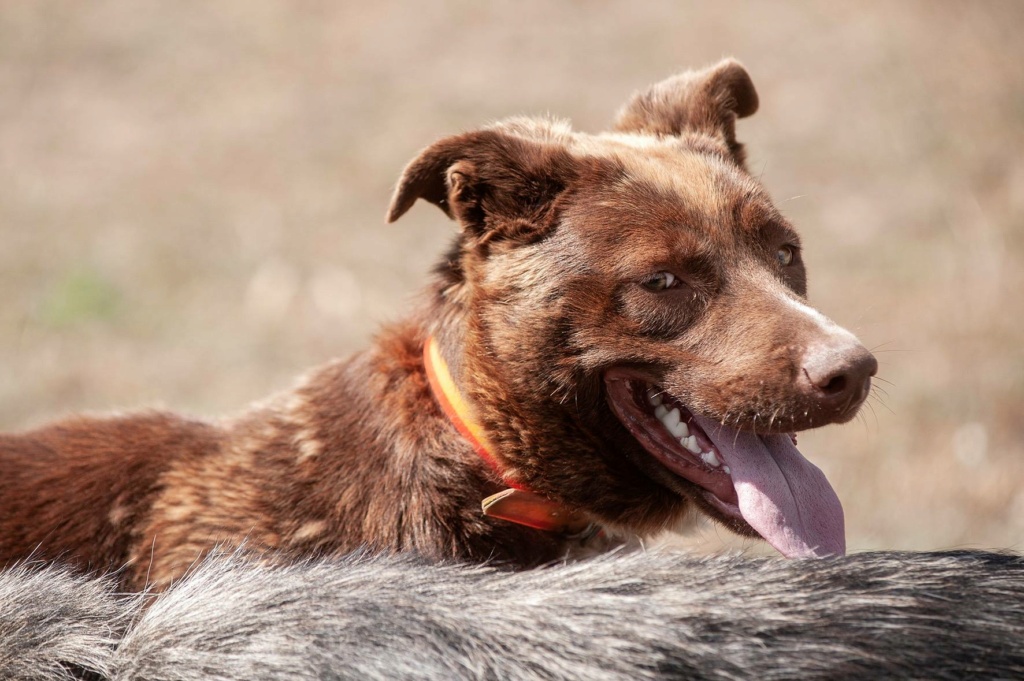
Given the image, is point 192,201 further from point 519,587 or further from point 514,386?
point 519,587

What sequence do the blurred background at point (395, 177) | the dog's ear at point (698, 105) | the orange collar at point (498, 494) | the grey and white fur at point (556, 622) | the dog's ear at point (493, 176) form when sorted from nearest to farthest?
the grey and white fur at point (556, 622), the orange collar at point (498, 494), the dog's ear at point (493, 176), the dog's ear at point (698, 105), the blurred background at point (395, 177)

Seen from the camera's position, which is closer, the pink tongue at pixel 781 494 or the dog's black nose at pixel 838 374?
the dog's black nose at pixel 838 374

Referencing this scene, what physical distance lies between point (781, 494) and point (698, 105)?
5.11 ft

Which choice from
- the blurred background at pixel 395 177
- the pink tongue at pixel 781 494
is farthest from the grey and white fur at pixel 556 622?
the blurred background at pixel 395 177

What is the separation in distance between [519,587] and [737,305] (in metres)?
1.24

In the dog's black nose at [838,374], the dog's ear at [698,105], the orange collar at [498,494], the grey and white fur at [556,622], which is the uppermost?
the dog's ear at [698,105]

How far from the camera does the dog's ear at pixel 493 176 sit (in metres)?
3.49

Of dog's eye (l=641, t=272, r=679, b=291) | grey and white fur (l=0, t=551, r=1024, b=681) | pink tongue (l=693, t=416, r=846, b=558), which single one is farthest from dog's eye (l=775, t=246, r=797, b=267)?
grey and white fur (l=0, t=551, r=1024, b=681)

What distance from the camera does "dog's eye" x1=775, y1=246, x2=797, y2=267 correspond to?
11.7 ft

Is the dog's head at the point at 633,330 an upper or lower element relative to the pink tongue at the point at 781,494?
upper

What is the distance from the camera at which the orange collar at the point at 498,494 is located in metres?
3.33

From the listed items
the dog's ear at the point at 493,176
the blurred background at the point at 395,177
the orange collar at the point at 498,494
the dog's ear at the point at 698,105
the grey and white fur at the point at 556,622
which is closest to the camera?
the grey and white fur at the point at 556,622

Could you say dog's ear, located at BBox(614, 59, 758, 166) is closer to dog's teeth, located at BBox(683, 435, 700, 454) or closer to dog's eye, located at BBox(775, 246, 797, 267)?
dog's eye, located at BBox(775, 246, 797, 267)

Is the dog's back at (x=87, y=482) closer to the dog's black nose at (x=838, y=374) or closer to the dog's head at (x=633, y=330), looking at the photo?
the dog's head at (x=633, y=330)
